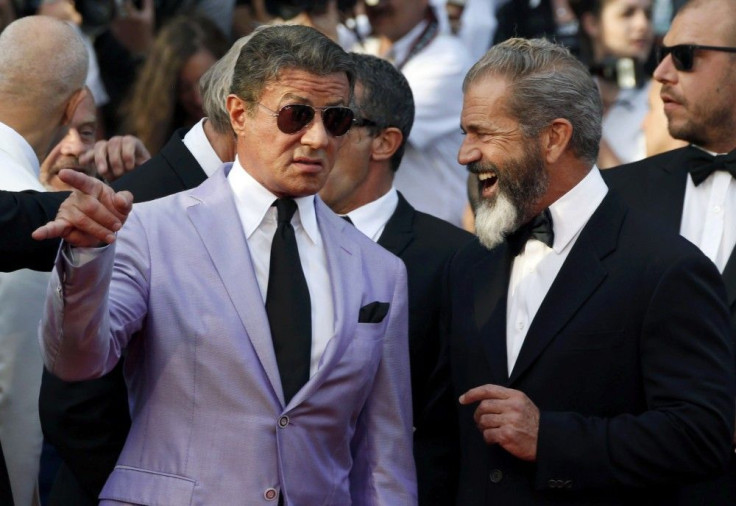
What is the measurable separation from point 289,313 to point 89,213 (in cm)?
81

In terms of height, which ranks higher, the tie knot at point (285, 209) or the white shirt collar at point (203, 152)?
the white shirt collar at point (203, 152)

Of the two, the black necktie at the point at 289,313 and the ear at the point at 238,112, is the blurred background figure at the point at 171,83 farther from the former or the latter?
the black necktie at the point at 289,313

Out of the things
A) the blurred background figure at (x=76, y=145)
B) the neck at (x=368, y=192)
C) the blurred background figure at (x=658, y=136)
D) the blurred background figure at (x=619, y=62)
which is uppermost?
the blurred background figure at (x=619, y=62)

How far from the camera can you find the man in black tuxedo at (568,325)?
3.91 m

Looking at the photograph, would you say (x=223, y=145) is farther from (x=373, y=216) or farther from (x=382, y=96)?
(x=382, y=96)

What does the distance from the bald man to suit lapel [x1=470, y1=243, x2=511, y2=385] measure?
4.62ft

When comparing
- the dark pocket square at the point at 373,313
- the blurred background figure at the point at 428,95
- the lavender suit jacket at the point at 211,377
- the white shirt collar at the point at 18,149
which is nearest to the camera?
the lavender suit jacket at the point at 211,377

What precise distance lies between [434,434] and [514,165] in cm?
95

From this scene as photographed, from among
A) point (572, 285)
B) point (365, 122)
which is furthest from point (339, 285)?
point (365, 122)

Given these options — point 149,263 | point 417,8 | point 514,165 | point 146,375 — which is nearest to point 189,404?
point 146,375

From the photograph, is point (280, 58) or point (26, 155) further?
point (26, 155)

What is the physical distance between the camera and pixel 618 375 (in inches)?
157

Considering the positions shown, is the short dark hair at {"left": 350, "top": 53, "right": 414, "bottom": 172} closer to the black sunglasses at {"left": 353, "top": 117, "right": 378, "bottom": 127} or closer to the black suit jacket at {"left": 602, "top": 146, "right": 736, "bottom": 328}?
the black sunglasses at {"left": 353, "top": 117, "right": 378, "bottom": 127}

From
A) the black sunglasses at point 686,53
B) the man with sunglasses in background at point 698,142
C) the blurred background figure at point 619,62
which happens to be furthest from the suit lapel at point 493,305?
the blurred background figure at point 619,62
